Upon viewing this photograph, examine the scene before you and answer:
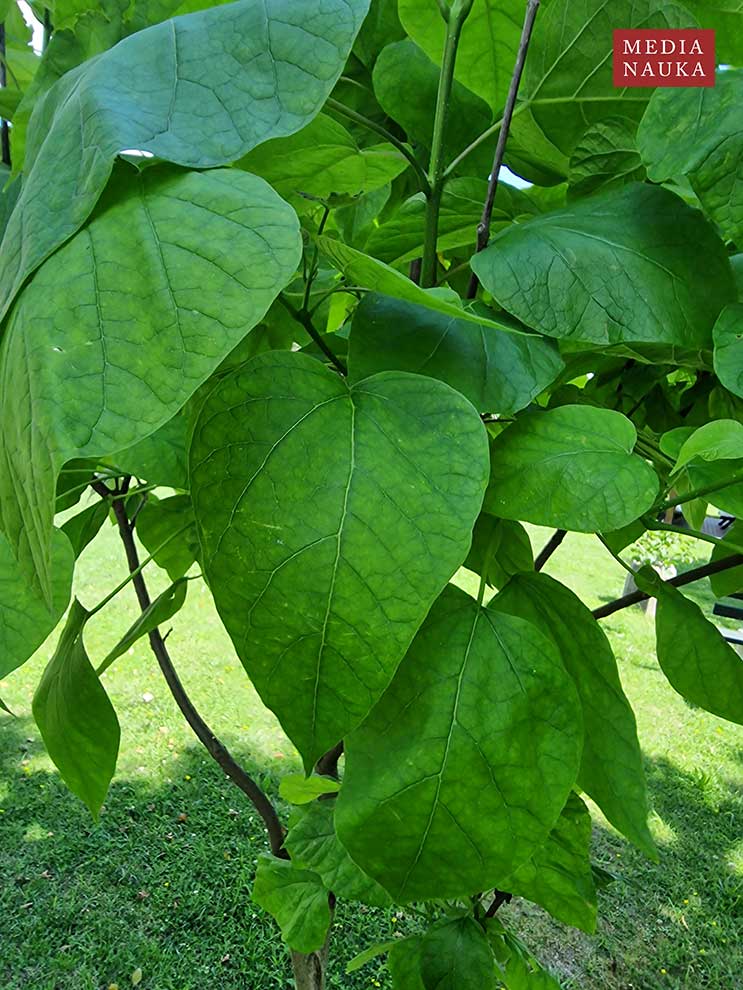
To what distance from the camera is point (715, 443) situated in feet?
0.96

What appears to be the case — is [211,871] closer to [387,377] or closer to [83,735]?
[83,735]

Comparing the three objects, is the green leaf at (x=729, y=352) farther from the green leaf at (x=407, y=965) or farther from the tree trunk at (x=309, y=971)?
the tree trunk at (x=309, y=971)

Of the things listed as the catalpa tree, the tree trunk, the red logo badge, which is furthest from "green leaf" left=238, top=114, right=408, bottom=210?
the tree trunk

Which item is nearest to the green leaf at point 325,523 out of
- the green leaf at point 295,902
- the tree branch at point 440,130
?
the tree branch at point 440,130

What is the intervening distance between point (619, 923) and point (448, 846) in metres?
1.73

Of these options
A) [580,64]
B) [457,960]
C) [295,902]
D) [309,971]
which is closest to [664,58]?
[580,64]

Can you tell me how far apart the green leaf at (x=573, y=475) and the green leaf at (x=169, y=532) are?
28cm

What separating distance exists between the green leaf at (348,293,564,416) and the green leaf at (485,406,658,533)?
0.05 feet

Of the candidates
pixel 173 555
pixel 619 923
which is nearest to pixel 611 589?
pixel 619 923

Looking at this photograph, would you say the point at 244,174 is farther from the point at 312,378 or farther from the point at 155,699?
the point at 155,699

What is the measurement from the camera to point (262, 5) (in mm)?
265

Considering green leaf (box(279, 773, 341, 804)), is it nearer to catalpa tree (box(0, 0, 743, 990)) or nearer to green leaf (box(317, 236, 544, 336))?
catalpa tree (box(0, 0, 743, 990))

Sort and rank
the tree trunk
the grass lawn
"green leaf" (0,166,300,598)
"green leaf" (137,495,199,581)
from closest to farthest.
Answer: "green leaf" (0,166,300,598) < "green leaf" (137,495,199,581) < the tree trunk < the grass lawn

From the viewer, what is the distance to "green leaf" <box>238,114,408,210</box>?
36 cm
